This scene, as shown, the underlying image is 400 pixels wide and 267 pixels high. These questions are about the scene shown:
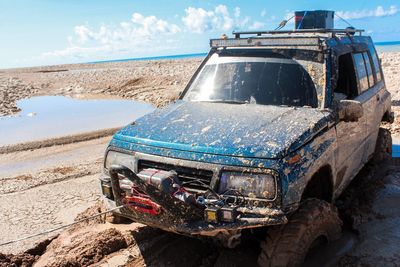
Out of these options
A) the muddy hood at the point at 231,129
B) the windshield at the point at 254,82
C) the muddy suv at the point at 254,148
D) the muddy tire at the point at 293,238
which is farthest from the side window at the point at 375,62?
the muddy tire at the point at 293,238

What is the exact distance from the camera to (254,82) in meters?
4.66

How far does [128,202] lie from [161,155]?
0.48m

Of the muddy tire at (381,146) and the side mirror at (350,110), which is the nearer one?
the side mirror at (350,110)

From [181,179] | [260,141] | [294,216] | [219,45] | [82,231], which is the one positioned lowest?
[82,231]

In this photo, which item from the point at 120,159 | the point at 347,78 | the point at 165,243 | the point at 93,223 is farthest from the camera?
the point at 347,78

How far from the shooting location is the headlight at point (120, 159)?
3.82 m

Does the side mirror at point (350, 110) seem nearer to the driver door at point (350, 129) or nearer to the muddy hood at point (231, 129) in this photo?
the driver door at point (350, 129)

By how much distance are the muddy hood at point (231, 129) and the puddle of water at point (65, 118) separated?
817 cm

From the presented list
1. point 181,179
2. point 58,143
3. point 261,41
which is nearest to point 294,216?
point 181,179

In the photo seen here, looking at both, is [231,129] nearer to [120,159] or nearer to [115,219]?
[120,159]

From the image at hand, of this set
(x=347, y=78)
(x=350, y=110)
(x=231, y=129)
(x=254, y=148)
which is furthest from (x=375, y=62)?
(x=254, y=148)

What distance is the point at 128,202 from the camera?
11.7ft

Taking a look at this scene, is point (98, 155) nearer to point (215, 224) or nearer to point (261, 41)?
point (261, 41)

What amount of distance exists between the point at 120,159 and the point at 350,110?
2263 millimetres
